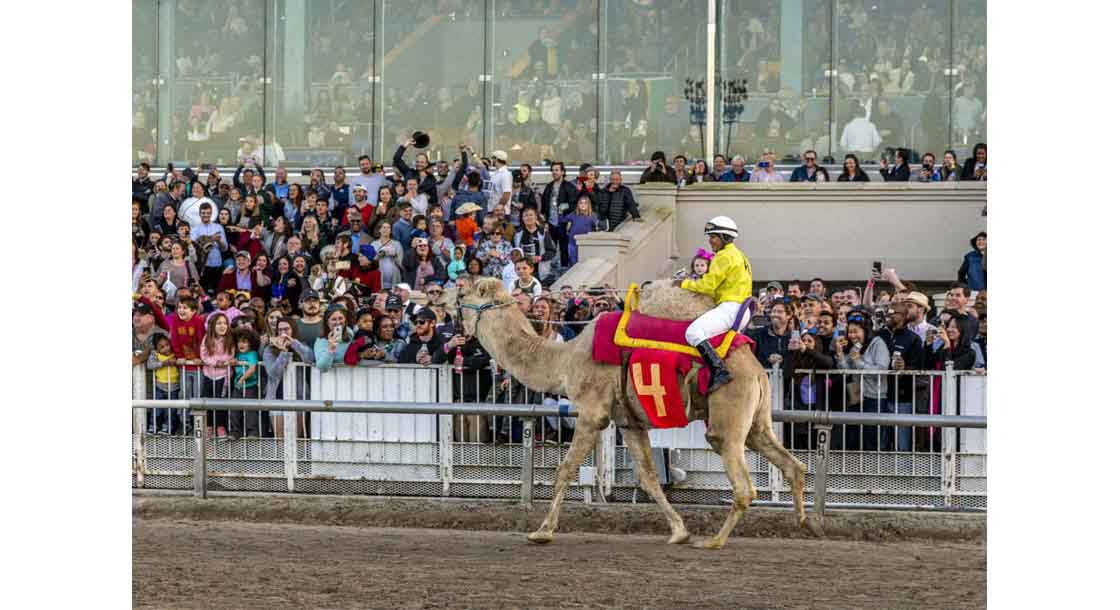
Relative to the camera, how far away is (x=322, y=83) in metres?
31.1

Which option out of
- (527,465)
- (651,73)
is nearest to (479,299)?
(527,465)

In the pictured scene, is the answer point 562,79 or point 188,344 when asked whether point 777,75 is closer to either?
point 562,79

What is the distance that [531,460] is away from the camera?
15961 millimetres

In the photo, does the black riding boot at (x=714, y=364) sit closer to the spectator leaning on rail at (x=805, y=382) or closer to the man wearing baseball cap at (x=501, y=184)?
the spectator leaning on rail at (x=805, y=382)

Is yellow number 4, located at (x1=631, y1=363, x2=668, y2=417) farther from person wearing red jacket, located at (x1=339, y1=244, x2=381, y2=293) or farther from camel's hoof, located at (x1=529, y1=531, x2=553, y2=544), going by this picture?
person wearing red jacket, located at (x1=339, y1=244, x2=381, y2=293)

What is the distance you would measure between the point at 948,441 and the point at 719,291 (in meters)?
2.77

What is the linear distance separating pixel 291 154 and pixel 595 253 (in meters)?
9.22

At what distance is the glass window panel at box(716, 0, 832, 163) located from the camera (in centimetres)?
2845

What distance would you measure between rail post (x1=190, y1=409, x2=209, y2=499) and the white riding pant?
4.99m

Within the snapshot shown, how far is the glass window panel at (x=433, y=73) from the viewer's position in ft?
98.7

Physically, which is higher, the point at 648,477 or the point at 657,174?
the point at 657,174

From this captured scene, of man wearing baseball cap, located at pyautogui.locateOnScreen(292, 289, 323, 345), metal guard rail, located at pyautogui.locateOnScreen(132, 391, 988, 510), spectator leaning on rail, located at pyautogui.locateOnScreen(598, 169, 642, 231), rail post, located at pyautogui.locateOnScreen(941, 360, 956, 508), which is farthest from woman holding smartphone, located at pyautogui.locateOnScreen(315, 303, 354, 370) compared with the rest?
spectator leaning on rail, located at pyautogui.locateOnScreen(598, 169, 642, 231)
